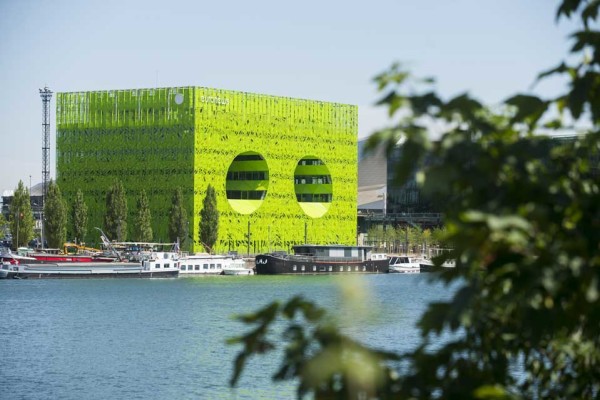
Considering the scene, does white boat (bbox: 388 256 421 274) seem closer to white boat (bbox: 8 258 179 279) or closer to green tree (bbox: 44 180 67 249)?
white boat (bbox: 8 258 179 279)

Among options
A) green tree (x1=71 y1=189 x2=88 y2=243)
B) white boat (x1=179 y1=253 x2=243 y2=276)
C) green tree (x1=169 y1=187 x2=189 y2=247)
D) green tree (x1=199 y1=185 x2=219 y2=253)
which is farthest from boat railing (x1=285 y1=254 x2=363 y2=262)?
green tree (x1=71 y1=189 x2=88 y2=243)

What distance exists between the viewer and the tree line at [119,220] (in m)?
112

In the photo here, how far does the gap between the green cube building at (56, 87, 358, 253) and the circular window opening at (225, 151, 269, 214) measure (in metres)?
0.10

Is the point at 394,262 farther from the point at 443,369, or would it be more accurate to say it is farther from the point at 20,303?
the point at 443,369

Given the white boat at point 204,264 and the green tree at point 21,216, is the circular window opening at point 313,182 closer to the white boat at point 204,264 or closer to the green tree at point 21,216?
the white boat at point 204,264

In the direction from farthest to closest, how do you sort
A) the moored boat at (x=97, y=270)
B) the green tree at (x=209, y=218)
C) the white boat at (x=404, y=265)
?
the white boat at (x=404, y=265)
the green tree at (x=209, y=218)
the moored boat at (x=97, y=270)

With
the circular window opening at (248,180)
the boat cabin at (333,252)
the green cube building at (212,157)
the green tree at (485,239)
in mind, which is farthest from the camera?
the circular window opening at (248,180)

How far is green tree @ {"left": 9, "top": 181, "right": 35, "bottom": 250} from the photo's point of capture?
112 m

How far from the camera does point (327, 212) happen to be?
12862cm

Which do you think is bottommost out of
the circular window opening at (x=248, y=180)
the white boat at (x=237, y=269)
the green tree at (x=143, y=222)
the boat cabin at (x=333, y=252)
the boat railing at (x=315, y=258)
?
the white boat at (x=237, y=269)

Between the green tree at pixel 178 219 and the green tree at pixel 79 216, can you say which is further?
the green tree at pixel 79 216

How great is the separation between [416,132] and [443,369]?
1.48 metres

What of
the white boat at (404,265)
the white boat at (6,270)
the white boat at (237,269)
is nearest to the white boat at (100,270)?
the white boat at (6,270)

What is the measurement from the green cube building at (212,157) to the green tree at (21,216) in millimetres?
6656
